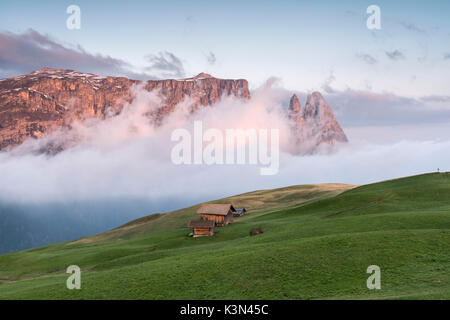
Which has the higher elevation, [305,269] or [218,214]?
[218,214]

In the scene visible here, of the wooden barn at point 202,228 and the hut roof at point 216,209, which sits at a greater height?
the hut roof at point 216,209

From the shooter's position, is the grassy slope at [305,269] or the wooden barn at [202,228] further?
the wooden barn at [202,228]

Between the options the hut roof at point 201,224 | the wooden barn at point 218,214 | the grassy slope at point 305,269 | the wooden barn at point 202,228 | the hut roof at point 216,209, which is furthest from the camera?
the hut roof at point 216,209

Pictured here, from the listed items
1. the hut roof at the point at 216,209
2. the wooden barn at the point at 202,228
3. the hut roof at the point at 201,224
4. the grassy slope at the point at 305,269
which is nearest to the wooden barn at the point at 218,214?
the hut roof at the point at 216,209

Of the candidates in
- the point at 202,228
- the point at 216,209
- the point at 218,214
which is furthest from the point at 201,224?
the point at 216,209

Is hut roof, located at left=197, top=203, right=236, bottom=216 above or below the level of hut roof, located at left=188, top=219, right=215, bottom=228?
above

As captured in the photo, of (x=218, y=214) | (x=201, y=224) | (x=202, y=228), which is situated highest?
(x=218, y=214)

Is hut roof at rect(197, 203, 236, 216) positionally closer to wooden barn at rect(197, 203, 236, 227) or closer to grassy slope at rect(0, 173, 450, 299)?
wooden barn at rect(197, 203, 236, 227)

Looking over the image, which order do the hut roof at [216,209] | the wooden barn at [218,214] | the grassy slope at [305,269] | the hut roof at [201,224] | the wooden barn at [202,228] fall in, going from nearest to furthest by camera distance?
the grassy slope at [305,269] < the wooden barn at [202,228] < the hut roof at [201,224] < the wooden barn at [218,214] < the hut roof at [216,209]

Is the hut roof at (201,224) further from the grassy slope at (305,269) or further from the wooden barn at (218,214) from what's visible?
the grassy slope at (305,269)

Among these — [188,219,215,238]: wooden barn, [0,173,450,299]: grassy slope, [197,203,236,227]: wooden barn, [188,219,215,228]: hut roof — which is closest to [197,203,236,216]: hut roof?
[197,203,236,227]: wooden barn

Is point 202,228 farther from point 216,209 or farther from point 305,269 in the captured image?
point 305,269

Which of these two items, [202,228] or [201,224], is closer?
[202,228]
